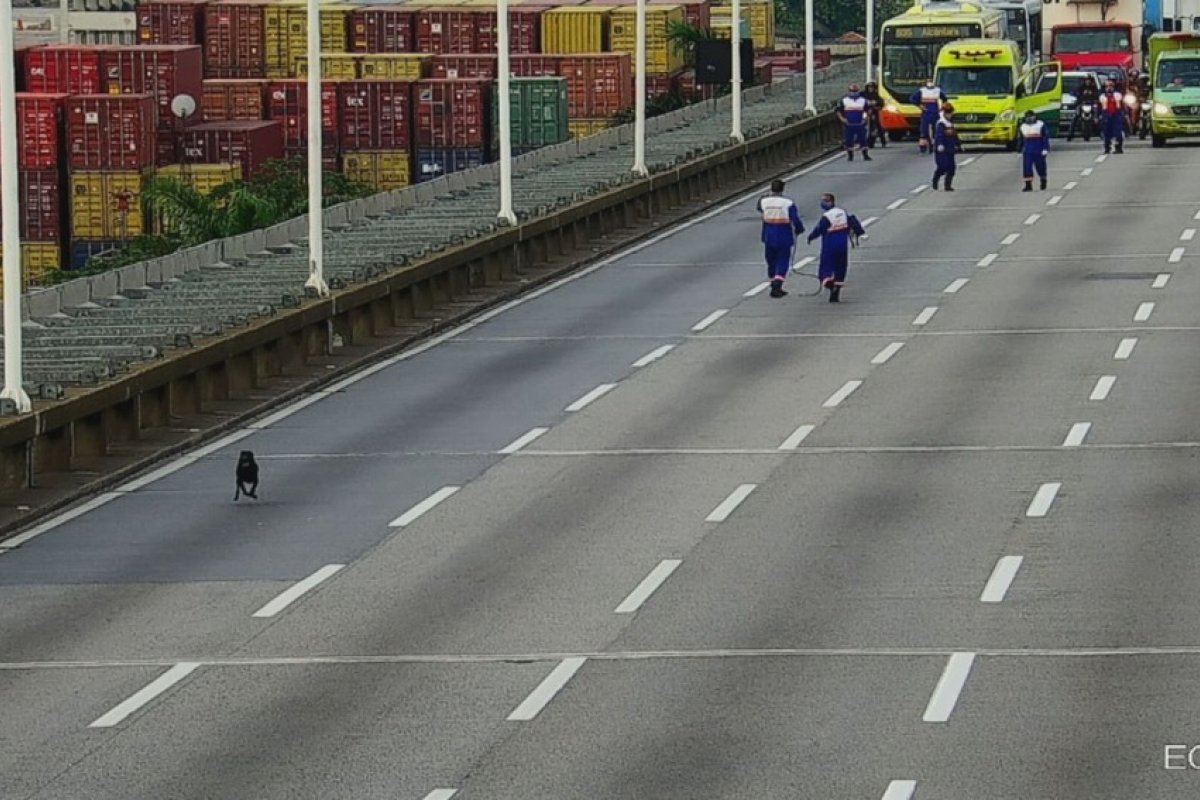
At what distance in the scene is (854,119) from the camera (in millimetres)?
71188

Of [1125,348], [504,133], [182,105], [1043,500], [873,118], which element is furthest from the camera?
[873,118]

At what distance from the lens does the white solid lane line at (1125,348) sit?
3795cm

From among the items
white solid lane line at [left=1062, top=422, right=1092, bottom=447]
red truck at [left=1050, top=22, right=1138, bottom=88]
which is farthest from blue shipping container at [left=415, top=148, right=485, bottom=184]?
white solid lane line at [left=1062, top=422, right=1092, bottom=447]

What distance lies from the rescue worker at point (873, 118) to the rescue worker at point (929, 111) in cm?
117

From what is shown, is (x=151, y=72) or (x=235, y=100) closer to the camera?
(x=151, y=72)

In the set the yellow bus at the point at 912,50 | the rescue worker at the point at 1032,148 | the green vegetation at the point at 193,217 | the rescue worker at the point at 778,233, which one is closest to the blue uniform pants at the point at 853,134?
the yellow bus at the point at 912,50

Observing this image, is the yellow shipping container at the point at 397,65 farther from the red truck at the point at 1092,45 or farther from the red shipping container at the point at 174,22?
the red truck at the point at 1092,45

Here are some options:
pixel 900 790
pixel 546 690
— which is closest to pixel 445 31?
pixel 546 690

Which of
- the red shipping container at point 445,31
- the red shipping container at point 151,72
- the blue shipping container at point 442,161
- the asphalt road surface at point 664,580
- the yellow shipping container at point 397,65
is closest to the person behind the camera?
the asphalt road surface at point 664,580

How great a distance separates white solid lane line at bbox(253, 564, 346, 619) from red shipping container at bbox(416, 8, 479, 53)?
68.9 m

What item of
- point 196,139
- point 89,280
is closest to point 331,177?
point 196,139

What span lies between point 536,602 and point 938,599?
10.1 feet

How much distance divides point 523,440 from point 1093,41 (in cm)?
6431

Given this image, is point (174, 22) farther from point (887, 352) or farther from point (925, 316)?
point (887, 352)
